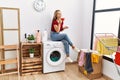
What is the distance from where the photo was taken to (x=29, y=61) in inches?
141

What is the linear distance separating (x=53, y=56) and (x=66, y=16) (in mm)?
1198

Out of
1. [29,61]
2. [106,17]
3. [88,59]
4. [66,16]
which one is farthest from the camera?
[66,16]

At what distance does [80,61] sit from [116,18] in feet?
4.22

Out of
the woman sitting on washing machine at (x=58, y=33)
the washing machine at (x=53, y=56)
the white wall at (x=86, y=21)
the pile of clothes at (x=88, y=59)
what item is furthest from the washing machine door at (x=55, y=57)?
the white wall at (x=86, y=21)

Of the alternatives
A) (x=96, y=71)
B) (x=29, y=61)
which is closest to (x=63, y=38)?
(x=29, y=61)

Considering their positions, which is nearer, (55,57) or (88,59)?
(88,59)

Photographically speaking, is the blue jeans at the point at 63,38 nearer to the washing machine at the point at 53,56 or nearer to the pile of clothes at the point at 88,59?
the washing machine at the point at 53,56

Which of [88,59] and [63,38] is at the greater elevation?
[63,38]

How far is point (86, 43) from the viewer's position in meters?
4.46

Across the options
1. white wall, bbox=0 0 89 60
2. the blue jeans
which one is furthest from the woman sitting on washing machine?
white wall, bbox=0 0 89 60

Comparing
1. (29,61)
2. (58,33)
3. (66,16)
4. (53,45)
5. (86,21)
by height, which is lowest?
→ (29,61)

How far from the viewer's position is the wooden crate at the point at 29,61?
358 cm

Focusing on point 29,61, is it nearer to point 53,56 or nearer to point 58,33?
point 53,56

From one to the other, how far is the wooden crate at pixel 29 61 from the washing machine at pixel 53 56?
0.17m
